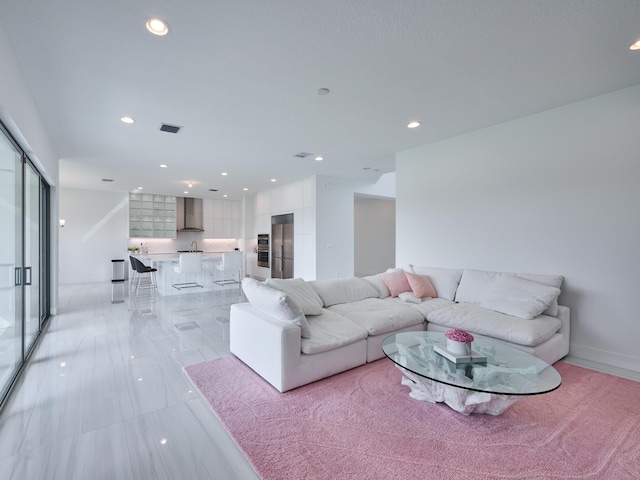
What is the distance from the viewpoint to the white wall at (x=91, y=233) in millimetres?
8273

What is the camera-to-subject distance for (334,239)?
22.9ft

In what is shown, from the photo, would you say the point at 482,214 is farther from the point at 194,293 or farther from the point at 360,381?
the point at 194,293

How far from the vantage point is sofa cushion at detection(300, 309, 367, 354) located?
263cm

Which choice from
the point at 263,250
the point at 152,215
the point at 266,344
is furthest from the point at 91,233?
the point at 266,344

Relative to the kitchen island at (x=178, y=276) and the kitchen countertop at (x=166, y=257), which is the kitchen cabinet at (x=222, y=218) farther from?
the kitchen island at (x=178, y=276)

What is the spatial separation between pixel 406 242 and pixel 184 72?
387cm

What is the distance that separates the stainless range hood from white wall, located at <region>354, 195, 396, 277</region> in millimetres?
5241

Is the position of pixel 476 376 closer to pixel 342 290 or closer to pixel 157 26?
pixel 342 290

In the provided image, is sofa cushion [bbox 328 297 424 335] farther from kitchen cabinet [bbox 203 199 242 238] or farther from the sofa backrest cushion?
kitchen cabinet [bbox 203 199 242 238]

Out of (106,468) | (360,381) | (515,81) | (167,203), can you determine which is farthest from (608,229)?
(167,203)

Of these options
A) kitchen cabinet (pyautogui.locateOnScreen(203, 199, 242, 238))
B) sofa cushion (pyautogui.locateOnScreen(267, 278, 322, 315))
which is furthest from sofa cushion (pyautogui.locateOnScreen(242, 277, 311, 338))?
kitchen cabinet (pyautogui.locateOnScreen(203, 199, 242, 238))

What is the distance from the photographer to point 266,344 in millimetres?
2650

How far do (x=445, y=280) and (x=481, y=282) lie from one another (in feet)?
1.59

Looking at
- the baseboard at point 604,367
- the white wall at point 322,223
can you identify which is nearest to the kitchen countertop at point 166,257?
the white wall at point 322,223
